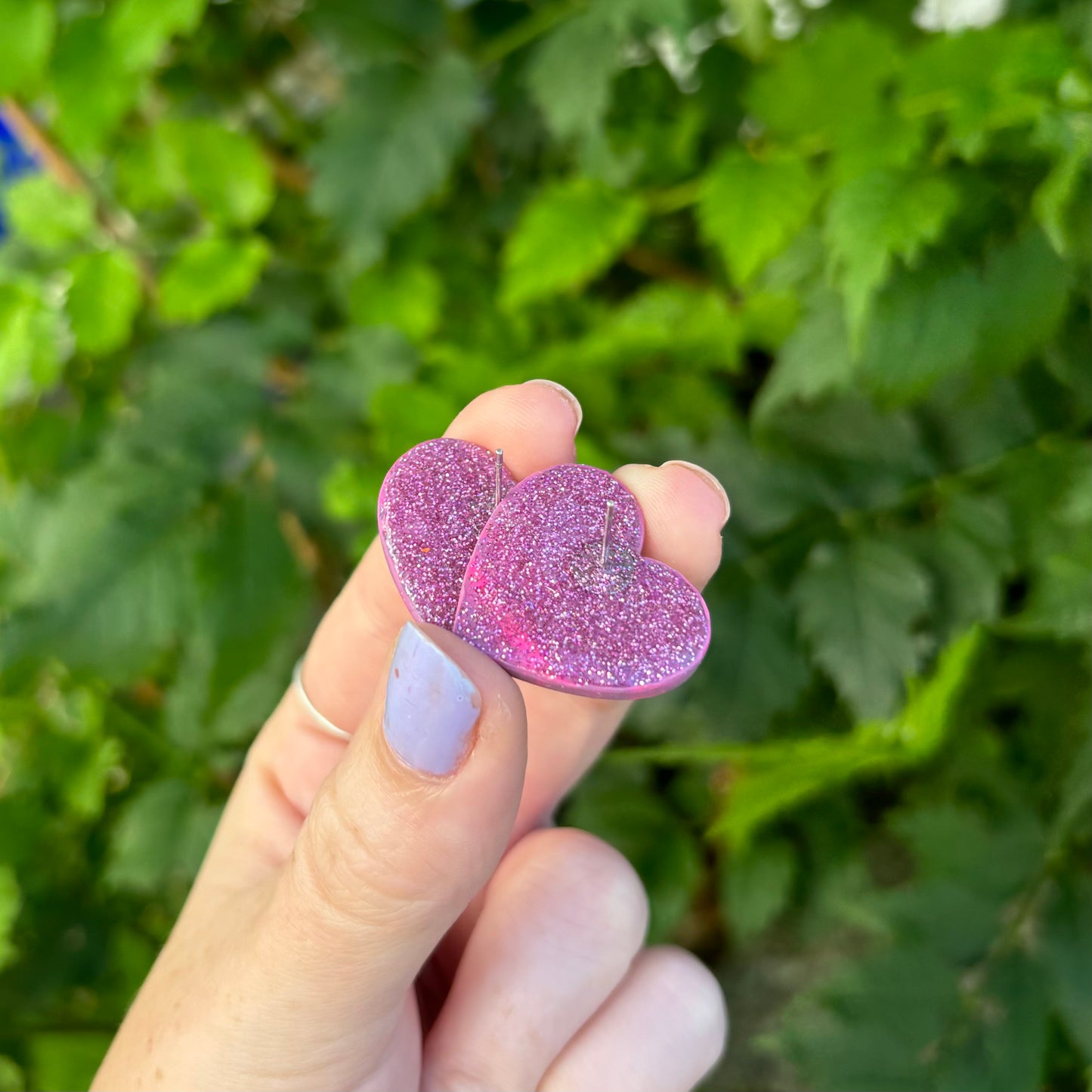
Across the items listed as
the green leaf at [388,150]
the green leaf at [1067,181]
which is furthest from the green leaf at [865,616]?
the green leaf at [388,150]

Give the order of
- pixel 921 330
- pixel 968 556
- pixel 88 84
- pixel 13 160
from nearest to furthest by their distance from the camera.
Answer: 1. pixel 921 330
2. pixel 968 556
3. pixel 88 84
4. pixel 13 160

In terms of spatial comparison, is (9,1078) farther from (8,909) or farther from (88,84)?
(88,84)

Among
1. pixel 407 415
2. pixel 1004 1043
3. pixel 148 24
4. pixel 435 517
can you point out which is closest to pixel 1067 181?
pixel 435 517

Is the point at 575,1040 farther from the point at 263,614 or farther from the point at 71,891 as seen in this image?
the point at 71,891

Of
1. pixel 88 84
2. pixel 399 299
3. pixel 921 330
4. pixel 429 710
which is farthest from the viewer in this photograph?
pixel 399 299

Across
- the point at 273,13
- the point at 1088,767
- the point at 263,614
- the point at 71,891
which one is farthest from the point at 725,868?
the point at 273,13

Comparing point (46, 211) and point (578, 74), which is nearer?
point (578, 74)

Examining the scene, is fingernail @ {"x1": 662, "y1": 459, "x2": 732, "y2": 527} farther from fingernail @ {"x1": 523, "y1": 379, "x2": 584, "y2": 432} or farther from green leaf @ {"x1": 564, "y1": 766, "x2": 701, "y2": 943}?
green leaf @ {"x1": 564, "y1": 766, "x2": 701, "y2": 943}
